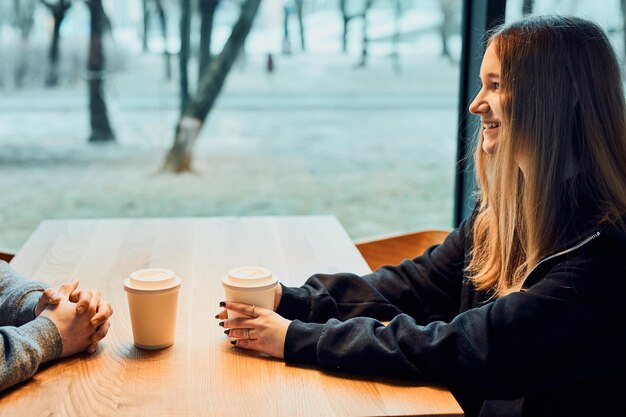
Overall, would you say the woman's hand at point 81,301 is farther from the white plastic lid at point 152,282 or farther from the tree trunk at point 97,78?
the tree trunk at point 97,78

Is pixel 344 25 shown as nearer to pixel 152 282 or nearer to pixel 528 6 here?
pixel 528 6

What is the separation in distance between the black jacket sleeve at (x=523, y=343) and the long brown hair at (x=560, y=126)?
4.4 inches

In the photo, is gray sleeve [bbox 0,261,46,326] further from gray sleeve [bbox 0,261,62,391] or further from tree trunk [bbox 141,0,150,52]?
tree trunk [bbox 141,0,150,52]

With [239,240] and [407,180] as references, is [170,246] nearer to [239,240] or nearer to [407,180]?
[239,240]

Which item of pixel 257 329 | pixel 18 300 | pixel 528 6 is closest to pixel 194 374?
pixel 257 329

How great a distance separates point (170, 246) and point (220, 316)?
694 mm

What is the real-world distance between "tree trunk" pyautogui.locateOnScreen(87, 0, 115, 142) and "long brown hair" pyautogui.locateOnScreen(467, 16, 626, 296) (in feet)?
7.36

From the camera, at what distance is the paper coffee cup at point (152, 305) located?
51.3 inches

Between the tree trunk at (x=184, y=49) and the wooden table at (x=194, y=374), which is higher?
the tree trunk at (x=184, y=49)

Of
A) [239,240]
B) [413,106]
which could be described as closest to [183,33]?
[413,106]

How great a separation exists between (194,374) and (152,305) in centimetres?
14

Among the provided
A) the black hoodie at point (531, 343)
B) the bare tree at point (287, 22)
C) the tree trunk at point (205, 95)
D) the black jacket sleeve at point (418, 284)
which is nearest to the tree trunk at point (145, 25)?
the tree trunk at point (205, 95)

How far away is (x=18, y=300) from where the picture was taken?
1462 mm

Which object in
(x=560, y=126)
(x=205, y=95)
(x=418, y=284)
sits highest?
(x=560, y=126)
